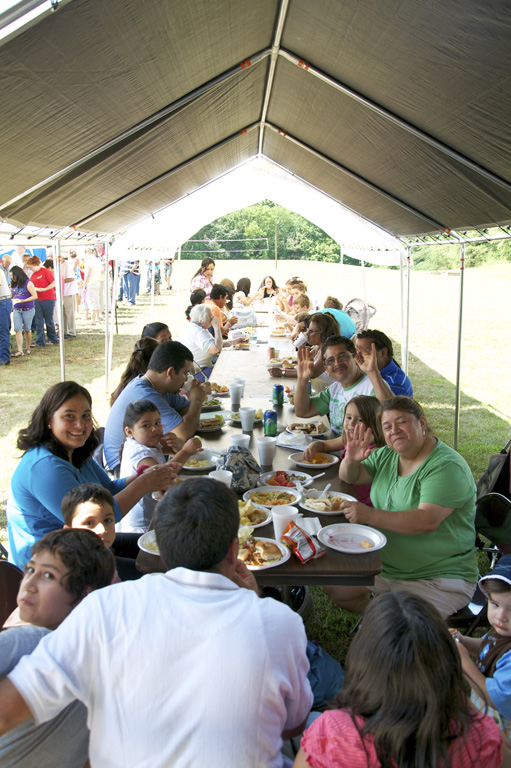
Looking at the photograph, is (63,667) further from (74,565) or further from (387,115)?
(387,115)

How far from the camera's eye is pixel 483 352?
11.9 m

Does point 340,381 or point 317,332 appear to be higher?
point 317,332

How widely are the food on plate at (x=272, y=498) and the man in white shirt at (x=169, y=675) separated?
4.63ft

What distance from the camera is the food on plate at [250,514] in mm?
2527

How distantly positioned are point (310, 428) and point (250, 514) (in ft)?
4.39

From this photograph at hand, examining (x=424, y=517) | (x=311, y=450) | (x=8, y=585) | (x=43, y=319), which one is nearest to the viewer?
Result: (x=8, y=585)

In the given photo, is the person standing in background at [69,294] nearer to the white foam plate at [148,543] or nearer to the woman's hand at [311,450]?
the woman's hand at [311,450]

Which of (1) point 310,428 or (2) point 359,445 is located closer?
(2) point 359,445

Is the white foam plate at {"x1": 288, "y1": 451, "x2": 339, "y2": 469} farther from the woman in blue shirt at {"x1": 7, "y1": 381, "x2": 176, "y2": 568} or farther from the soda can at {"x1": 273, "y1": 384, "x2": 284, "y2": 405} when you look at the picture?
the soda can at {"x1": 273, "y1": 384, "x2": 284, "y2": 405}

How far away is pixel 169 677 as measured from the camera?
3.93ft

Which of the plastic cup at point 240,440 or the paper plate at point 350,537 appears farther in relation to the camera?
the plastic cup at point 240,440

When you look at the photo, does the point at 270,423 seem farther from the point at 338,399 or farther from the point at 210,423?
the point at 338,399

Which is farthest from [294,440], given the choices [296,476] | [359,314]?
[359,314]

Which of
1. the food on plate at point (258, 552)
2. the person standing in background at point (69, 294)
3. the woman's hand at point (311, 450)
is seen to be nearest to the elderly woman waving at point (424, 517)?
the food on plate at point (258, 552)
